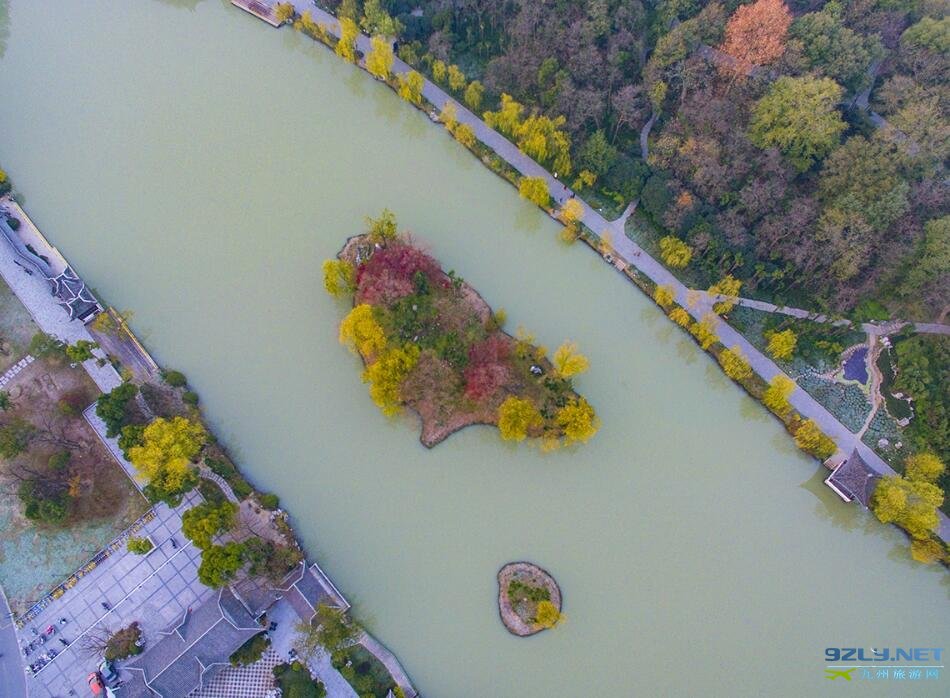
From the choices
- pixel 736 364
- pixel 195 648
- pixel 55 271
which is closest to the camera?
pixel 195 648

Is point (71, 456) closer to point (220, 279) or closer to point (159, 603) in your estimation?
point (159, 603)

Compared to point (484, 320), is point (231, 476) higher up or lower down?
lower down

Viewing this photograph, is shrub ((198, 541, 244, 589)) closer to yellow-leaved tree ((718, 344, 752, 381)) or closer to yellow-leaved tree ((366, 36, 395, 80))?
yellow-leaved tree ((718, 344, 752, 381))

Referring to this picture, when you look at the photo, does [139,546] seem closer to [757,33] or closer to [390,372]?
[390,372]

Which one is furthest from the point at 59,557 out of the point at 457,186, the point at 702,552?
the point at 702,552

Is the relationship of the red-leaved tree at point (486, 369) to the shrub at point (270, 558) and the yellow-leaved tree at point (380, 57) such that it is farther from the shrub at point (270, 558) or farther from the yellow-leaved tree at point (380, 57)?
the yellow-leaved tree at point (380, 57)

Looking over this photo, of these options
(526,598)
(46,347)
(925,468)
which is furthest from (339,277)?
(925,468)

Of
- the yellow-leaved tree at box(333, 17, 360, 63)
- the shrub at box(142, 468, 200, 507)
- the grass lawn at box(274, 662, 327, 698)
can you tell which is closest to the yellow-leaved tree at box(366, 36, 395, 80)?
the yellow-leaved tree at box(333, 17, 360, 63)
